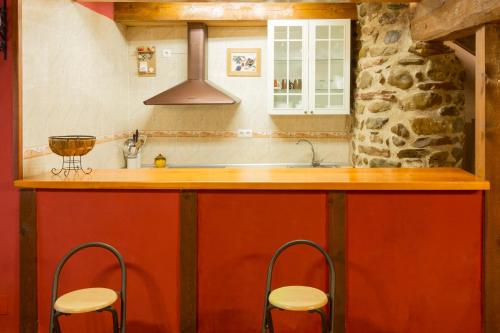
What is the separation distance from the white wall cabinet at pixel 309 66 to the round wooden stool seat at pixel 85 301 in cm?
320

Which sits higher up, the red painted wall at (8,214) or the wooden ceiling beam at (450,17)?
the wooden ceiling beam at (450,17)

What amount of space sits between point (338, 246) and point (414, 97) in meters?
1.73

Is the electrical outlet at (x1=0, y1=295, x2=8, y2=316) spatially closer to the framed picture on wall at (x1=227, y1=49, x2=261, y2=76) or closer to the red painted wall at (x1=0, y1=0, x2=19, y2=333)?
the red painted wall at (x1=0, y1=0, x2=19, y2=333)

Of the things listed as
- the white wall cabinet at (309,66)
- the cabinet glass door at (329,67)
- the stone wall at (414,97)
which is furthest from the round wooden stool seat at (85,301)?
the cabinet glass door at (329,67)

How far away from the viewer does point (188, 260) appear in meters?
2.86

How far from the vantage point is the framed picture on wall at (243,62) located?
5.53m

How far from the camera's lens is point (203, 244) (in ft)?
9.43

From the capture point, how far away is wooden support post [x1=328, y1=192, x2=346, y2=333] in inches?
111

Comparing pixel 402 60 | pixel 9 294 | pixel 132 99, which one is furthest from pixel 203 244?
pixel 132 99

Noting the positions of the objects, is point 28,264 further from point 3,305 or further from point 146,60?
point 146,60

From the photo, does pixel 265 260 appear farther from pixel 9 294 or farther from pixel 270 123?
pixel 270 123

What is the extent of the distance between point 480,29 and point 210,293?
2172 millimetres

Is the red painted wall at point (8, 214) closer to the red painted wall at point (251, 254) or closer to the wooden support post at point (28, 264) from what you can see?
the wooden support post at point (28, 264)

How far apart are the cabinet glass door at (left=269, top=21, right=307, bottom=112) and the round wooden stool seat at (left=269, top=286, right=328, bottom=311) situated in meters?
3.04
